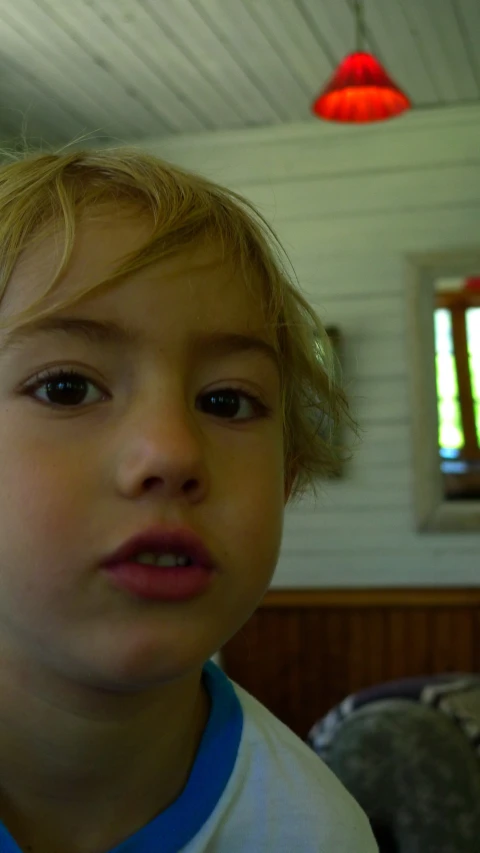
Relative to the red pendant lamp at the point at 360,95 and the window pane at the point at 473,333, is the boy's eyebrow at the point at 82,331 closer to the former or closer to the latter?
the red pendant lamp at the point at 360,95

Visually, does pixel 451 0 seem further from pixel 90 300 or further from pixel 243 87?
pixel 90 300

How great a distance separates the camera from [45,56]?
10.1 ft

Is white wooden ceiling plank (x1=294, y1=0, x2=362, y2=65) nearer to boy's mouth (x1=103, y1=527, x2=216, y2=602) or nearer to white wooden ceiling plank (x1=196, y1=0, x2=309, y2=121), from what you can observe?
white wooden ceiling plank (x1=196, y1=0, x2=309, y2=121)

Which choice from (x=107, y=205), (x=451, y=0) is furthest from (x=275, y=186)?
(x=107, y=205)

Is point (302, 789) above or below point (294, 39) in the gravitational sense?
below

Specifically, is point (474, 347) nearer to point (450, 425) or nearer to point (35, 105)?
point (450, 425)

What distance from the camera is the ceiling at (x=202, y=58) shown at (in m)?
2.77

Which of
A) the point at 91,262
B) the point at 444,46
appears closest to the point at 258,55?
the point at 444,46

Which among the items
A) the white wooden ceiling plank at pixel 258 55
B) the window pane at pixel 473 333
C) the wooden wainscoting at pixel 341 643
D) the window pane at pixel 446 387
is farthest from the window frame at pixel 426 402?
the white wooden ceiling plank at pixel 258 55

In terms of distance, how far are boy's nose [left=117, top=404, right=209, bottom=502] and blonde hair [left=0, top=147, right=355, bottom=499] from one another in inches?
3.2

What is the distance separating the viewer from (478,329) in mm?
3666

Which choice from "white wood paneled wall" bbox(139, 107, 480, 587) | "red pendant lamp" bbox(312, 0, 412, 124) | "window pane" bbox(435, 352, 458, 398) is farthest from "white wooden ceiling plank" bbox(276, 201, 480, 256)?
"red pendant lamp" bbox(312, 0, 412, 124)

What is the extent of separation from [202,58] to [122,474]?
9.70 feet

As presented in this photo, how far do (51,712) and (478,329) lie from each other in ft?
11.1
